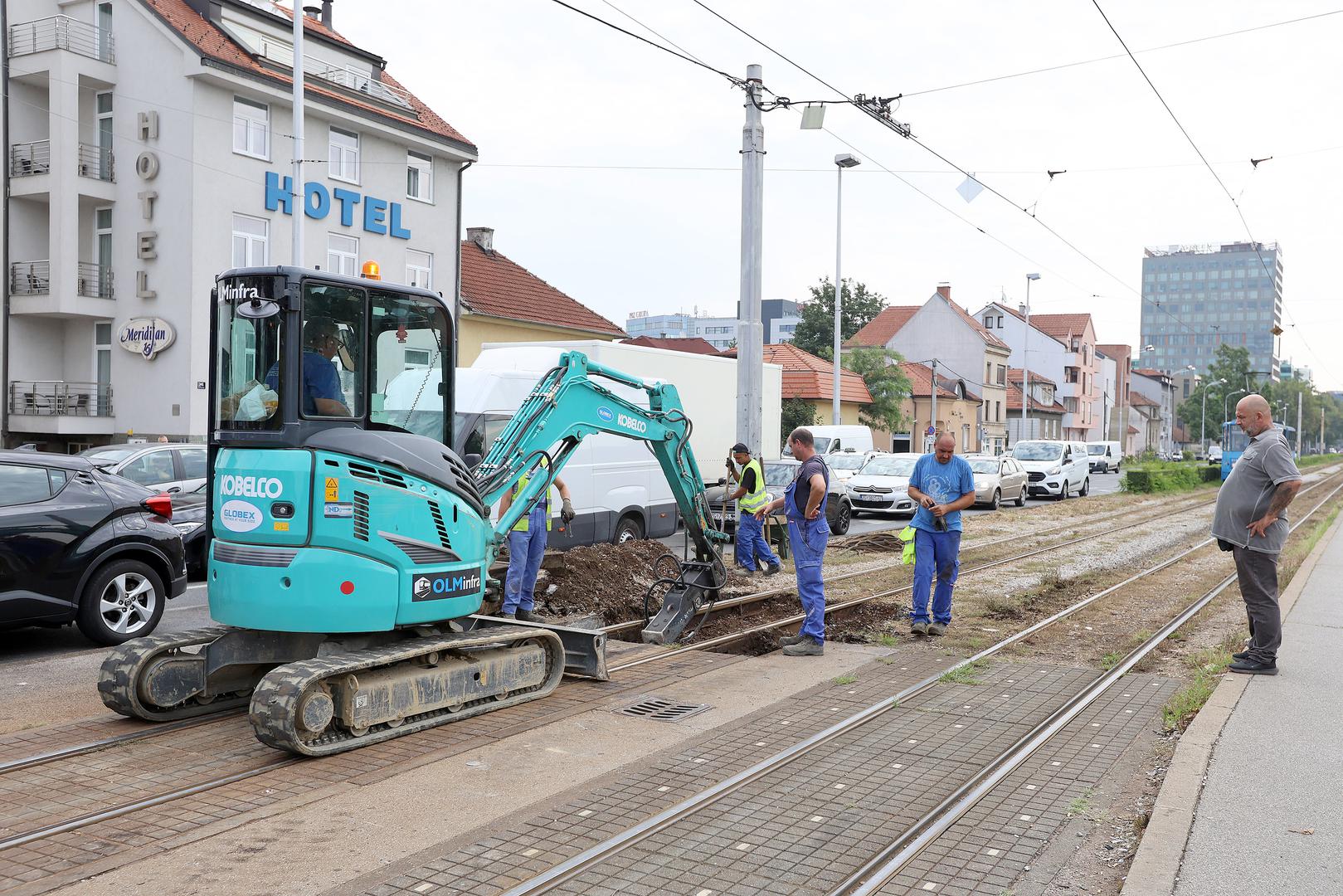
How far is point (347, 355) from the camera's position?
6.88m

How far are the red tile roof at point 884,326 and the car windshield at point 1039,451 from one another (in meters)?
34.9

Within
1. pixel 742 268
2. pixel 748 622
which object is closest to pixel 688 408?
pixel 742 268

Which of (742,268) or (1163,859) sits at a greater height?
(742,268)

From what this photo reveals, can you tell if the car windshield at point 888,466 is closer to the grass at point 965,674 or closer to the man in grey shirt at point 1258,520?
the grass at point 965,674

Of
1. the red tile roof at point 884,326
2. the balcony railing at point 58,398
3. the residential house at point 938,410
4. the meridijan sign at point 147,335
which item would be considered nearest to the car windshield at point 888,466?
the meridijan sign at point 147,335

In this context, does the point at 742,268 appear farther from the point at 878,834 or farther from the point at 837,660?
the point at 878,834

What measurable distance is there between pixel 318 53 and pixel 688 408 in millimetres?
15434

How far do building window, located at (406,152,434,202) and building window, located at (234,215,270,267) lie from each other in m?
4.92

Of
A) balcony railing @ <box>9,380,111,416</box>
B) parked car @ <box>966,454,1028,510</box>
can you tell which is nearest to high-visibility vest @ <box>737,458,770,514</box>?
parked car @ <box>966,454,1028,510</box>

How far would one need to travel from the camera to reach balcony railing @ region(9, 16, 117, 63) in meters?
26.6

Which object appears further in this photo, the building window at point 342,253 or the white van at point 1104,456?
the white van at point 1104,456

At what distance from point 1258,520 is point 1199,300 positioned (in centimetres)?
18464

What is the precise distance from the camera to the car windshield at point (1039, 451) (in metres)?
36.4

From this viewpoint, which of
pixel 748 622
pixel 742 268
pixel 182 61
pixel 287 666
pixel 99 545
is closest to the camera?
pixel 287 666
